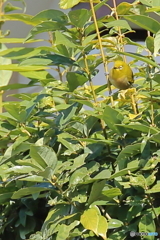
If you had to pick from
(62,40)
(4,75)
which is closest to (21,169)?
(62,40)

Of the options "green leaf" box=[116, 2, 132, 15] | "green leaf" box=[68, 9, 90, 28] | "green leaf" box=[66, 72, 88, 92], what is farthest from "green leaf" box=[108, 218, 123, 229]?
"green leaf" box=[116, 2, 132, 15]

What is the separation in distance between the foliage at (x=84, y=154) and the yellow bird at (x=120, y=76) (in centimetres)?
3

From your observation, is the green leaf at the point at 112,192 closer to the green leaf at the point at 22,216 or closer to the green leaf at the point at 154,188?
the green leaf at the point at 154,188

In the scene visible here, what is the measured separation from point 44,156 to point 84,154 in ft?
0.31

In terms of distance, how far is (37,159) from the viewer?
0.67 m

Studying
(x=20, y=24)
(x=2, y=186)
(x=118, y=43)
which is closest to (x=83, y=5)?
(x=20, y=24)

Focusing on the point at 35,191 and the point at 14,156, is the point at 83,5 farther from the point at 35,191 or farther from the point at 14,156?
the point at 35,191

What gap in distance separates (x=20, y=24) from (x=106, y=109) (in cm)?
286

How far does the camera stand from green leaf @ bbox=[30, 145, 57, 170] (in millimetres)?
650

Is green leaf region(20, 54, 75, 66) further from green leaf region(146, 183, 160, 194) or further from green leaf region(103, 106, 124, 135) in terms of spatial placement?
green leaf region(146, 183, 160, 194)

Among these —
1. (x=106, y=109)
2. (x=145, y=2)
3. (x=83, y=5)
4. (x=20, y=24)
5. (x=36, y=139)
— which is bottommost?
(x=20, y=24)

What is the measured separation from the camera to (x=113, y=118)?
2.36ft

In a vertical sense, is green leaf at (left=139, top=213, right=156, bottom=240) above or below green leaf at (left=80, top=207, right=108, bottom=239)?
below

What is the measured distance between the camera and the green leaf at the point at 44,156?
0.65 metres
